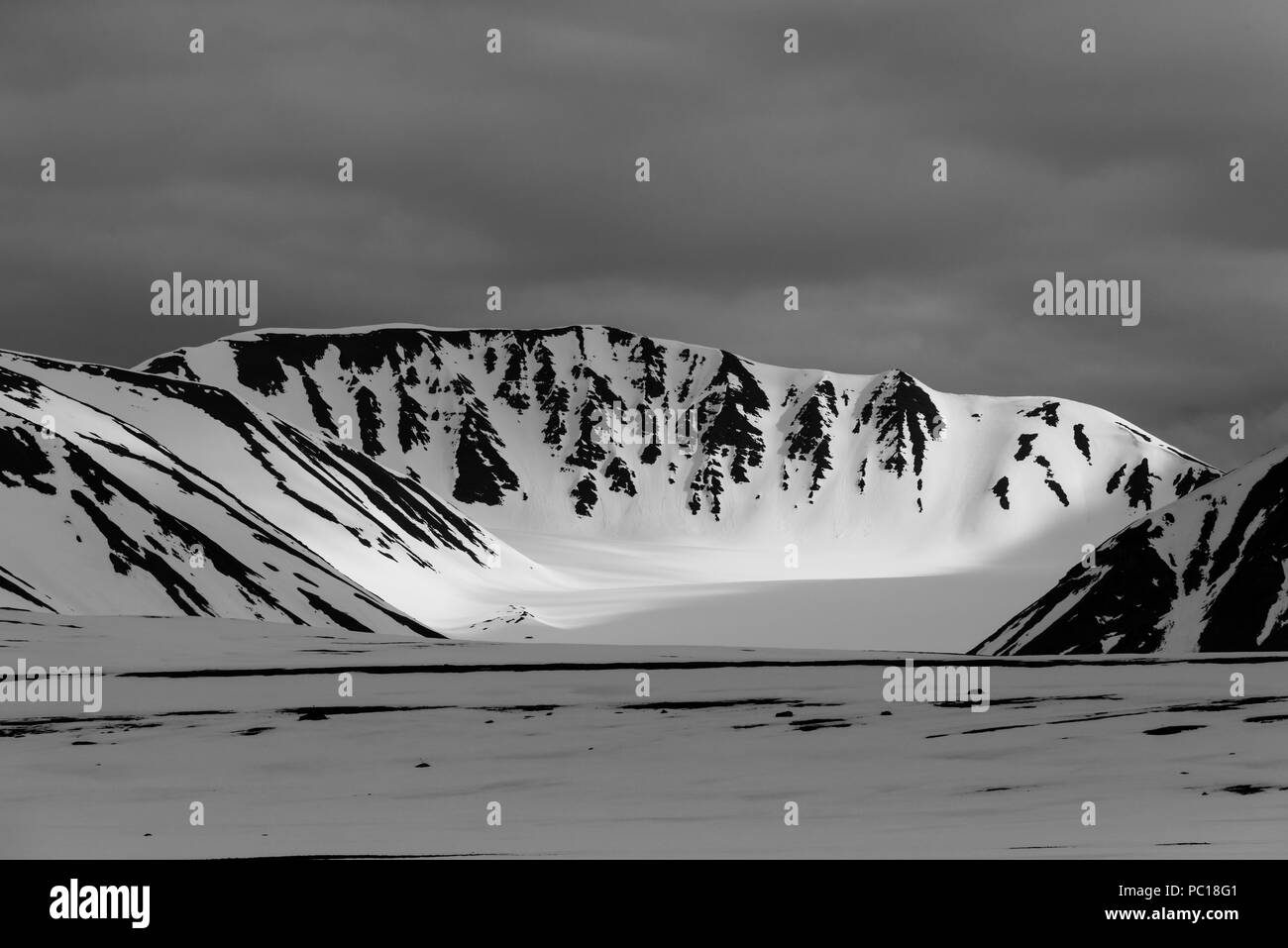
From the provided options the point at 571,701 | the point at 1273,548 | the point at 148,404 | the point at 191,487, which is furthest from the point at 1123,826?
the point at 148,404
